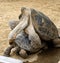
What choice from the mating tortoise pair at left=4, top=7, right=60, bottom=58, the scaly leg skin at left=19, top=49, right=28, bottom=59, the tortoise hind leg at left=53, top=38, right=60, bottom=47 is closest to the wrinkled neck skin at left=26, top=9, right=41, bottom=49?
the mating tortoise pair at left=4, top=7, right=60, bottom=58

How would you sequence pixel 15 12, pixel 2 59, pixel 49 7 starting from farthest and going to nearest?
pixel 49 7
pixel 15 12
pixel 2 59

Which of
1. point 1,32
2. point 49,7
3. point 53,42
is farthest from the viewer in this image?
point 49,7

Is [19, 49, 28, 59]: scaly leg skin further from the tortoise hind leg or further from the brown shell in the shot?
the tortoise hind leg

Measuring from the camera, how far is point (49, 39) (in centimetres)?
269

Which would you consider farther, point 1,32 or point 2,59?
point 1,32

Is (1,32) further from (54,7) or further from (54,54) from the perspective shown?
(54,7)

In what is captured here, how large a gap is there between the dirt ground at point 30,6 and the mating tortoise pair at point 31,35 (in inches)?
4.4

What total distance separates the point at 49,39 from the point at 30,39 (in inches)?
8.8

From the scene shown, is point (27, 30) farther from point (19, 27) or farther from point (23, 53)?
point (23, 53)

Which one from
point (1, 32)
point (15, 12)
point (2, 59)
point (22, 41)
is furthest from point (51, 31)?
point (15, 12)

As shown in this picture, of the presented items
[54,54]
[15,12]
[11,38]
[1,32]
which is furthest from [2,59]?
[15,12]

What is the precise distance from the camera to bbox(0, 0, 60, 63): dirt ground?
8.64ft

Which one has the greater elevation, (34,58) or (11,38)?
(11,38)

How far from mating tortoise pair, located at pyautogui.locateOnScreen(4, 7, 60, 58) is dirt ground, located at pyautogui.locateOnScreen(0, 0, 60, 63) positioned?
Result: 112mm
